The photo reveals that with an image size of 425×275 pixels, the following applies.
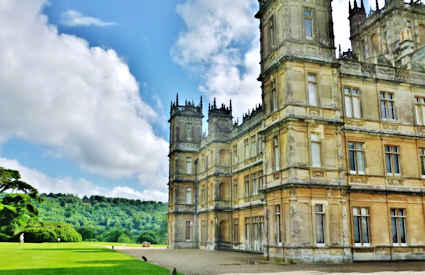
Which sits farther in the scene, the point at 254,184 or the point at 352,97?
the point at 254,184

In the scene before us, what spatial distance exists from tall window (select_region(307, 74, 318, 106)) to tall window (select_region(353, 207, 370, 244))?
6.58 m

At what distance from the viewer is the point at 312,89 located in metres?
22.7

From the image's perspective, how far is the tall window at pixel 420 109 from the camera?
82.7 ft

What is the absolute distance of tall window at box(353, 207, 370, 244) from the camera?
22062 mm

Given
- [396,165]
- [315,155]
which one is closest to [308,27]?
[315,155]

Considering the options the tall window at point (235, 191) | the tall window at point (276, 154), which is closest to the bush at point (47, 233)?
the tall window at point (235, 191)

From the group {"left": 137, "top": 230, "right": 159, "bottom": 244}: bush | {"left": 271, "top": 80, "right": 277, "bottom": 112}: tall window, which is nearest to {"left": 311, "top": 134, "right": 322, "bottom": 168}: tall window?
{"left": 271, "top": 80, "right": 277, "bottom": 112}: tall window

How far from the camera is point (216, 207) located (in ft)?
128

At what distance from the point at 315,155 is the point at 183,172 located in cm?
2668

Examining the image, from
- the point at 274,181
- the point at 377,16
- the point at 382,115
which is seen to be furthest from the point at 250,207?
the point at 377,16

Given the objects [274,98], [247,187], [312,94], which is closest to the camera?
[312,94]

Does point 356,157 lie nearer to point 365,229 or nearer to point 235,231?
point 365,229

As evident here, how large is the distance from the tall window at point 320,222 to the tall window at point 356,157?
141 inches

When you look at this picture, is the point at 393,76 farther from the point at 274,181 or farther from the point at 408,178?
the point at 274,181
